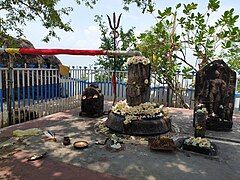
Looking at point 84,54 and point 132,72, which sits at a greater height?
point 84,54

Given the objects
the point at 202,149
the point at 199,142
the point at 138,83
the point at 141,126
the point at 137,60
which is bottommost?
the point at 202,149

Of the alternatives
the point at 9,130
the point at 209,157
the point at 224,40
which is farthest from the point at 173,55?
the point at 9,130

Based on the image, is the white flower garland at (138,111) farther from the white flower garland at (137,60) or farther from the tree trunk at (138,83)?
the white flower garland at (137,60)

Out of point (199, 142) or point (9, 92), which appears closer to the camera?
point (199, 142)

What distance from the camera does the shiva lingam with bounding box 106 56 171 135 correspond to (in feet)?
21.2

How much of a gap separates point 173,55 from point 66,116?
5.54 meters

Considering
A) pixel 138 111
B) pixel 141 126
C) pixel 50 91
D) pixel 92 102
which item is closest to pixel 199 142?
pixel 141 126

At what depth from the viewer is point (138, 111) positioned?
22.1 ft

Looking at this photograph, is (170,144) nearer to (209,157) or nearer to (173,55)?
(209,157)

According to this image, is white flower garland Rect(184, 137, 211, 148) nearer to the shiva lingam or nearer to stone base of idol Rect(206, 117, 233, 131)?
the shiva lingam

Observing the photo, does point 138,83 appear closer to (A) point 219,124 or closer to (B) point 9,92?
(A) point 219,124

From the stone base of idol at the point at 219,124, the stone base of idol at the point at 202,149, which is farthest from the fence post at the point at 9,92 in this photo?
the stone base of idol at the point at 219,124

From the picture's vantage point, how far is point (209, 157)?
16.9 feet

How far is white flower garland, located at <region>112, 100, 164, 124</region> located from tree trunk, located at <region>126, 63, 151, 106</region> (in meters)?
0.23
